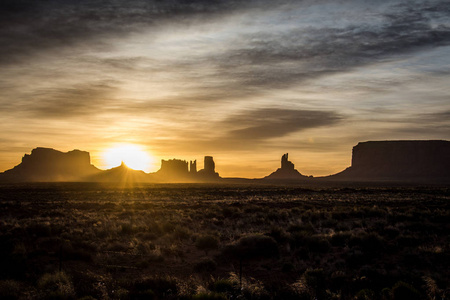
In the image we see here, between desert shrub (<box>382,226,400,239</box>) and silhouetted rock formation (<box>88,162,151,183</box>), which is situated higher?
silhouetted rock formation (<box>88,162,151,183</box>)

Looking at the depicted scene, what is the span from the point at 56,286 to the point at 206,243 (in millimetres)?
7222

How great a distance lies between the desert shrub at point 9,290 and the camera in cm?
880

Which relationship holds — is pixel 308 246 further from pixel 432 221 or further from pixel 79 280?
pixel 432 221

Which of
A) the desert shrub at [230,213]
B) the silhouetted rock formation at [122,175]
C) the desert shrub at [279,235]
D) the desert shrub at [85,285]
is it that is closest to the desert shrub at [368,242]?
the desert shrub at [279,235]

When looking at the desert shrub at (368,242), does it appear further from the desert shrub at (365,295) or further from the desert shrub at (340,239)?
the desert shrub at (365,295)

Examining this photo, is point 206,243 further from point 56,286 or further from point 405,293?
point 405,293

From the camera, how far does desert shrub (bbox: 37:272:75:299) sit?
8742 mm

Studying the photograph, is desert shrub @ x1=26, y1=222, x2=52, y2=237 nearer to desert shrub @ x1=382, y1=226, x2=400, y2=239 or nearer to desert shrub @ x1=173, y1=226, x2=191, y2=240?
desert shrub @ x1=173, y1=226, x2=191, y2=240

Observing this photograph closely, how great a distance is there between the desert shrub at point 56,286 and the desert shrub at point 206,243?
6.33m

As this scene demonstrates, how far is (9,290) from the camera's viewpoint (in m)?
9.08

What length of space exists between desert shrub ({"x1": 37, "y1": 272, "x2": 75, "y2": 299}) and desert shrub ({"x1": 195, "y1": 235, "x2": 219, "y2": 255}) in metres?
6.33

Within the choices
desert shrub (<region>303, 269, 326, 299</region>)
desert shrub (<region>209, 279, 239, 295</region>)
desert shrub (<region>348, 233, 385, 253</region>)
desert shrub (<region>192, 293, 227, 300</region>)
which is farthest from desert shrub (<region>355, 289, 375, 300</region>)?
desert shrub (<region>348, 233, 385, 253</region>)

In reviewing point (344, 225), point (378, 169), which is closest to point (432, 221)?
point (344, 225)

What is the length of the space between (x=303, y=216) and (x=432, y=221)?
24.6 feet
